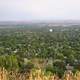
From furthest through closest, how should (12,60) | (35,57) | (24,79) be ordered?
(35,57) < (12,60) < (24,79)

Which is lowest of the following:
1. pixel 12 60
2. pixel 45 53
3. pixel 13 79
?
pixel 45 53

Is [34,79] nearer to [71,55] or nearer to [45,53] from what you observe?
[71,55]

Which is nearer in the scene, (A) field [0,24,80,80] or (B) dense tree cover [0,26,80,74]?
(A) field [0,24,80,80]

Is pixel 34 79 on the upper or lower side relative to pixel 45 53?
upper

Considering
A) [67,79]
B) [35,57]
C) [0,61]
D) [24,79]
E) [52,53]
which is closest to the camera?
[67,79]

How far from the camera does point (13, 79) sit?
6.76 metres

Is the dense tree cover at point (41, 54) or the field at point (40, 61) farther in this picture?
the dense tree cover at point (41, 54)

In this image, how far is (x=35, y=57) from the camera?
112 ft

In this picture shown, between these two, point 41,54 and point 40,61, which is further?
point 41,54

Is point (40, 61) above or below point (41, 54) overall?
above

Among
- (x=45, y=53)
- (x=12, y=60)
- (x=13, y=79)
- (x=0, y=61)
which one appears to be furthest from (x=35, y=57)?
(x=13, y=79)

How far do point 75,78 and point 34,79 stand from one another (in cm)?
114

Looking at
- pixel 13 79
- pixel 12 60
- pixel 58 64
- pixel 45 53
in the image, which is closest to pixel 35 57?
pixel 45 53

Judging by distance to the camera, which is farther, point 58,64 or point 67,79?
point 58,64
